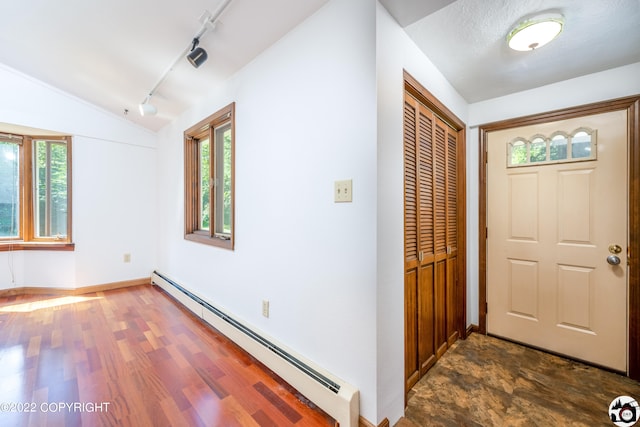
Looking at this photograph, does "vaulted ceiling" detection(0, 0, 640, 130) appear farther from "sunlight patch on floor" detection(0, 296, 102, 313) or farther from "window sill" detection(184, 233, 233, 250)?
"sunlight patch on floor" detection(0, 296, 102, 313)

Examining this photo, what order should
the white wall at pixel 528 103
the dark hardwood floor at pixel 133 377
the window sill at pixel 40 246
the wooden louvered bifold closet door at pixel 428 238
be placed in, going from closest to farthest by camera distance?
the dark hardwood floor at pixel 133 377 < the wooden louvered bifold closet door at pixel 428 238 < the white wall at pixel 528 103 < the window sill at pixel 40 246

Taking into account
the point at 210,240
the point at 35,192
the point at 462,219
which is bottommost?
the point at 210,240

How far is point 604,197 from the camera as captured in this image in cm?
191

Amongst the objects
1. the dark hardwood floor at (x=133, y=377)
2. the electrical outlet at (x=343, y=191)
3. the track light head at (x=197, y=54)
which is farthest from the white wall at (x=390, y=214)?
the track light head at (x=197, y=54)

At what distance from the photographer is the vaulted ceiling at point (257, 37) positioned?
1377 millimetres

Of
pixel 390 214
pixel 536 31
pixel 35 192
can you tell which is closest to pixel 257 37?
pixel 390 214

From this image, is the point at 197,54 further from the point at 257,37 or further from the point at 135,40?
the point at 135,40

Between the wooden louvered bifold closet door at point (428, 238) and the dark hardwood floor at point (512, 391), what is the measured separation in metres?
0.13

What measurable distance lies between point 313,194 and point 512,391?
1.80 m

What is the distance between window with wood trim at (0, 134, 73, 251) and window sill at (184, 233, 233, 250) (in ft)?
5.93

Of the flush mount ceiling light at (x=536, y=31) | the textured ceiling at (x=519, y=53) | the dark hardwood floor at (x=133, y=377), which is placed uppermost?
the textured ceiling at (x=519, y=53)

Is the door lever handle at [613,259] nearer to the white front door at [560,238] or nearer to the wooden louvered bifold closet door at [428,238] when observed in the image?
the white front door at [560,238]

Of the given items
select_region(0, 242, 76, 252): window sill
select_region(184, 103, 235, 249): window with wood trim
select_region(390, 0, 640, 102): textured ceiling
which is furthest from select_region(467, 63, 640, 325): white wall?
select_region(0, 242, 76, 252): window sill

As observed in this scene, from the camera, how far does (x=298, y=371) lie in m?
1.55
